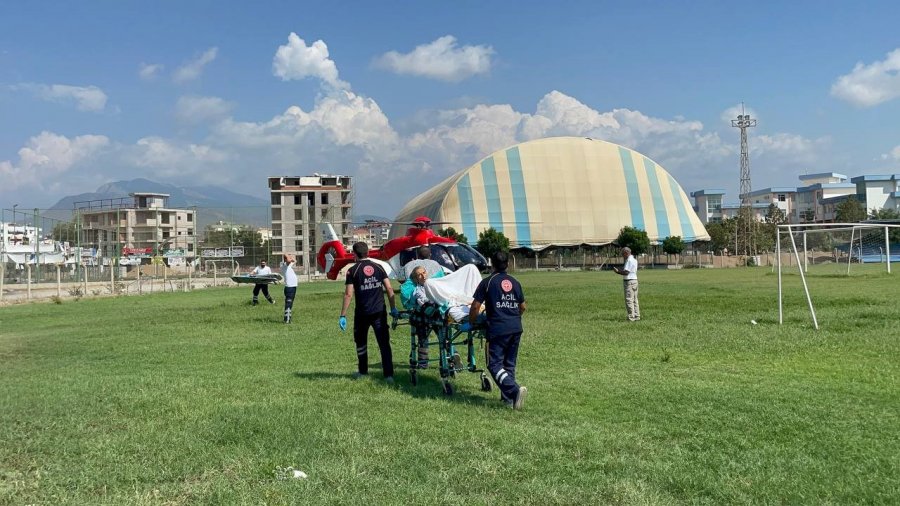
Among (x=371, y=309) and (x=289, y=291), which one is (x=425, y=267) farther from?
(x=289, y=291)

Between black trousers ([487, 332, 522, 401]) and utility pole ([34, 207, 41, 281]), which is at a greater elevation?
utility pole ([34, 207, 41, 281])

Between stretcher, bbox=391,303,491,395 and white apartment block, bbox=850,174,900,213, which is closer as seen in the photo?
stretcher, bbox=391,303,491,395

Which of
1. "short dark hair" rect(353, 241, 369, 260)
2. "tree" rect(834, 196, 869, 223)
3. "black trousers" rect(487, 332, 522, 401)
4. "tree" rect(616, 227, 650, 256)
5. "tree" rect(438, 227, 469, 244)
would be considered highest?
"tree" rect(834, 196, 869, 223)

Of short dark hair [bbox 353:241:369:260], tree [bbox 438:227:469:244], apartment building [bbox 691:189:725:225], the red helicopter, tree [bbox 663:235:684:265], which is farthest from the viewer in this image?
apartment building [bbox 691:189:725:225]

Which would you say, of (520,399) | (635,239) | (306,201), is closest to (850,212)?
(635,239)

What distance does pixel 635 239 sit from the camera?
9019 centimetres

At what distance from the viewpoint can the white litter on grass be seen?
559cm

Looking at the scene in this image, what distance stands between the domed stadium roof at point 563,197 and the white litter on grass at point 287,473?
275 feet

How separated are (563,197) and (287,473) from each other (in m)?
91.5

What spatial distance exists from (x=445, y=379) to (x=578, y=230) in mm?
87211

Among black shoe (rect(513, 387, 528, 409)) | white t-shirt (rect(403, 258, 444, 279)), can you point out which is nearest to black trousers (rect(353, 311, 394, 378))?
white t-shirt (rect(403, 258, 444, 279))

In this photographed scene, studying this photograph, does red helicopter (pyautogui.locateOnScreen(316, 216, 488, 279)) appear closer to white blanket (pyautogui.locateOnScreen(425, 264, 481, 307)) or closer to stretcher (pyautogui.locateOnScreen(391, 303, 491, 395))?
stretcher (pyautogui.locateOnScreen(391, 303, 491, 395))

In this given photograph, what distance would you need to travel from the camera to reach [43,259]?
158 ft

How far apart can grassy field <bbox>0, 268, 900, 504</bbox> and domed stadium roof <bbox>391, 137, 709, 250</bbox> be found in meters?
77.5
